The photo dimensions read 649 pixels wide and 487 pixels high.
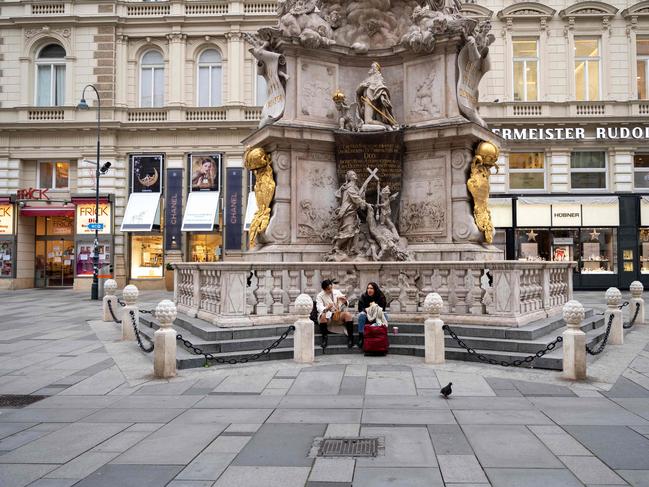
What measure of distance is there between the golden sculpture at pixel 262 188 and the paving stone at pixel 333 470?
8775 millimetres

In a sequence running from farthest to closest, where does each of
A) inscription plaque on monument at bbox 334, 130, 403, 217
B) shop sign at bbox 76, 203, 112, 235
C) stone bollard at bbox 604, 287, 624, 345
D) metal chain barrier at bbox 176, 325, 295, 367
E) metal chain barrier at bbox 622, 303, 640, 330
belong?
shop sign at bbox 76, 203, 112, 235 → metal chain barrier at bbox 622, 303, 640, 330 → inscription plaque on monument at bbox 334, 130, 403, 217 → stone bollard at bbox 604, 287, 624, 345 → metal chain barrier at bbox 176, 325, 295, 367

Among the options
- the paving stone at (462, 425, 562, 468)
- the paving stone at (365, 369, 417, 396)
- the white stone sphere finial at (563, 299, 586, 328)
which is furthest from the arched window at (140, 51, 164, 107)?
the paving stone at (462, 425, 562, 468)

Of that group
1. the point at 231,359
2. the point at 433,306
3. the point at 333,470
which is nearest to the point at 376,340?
the point at 433,306

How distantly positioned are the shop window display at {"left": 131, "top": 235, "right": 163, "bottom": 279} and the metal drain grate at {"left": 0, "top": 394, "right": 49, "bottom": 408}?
2610cm

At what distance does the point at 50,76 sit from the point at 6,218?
29.5ft

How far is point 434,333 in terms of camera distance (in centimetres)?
991

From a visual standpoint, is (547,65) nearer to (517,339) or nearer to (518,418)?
(517,339)

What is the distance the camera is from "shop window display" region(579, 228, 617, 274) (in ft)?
104

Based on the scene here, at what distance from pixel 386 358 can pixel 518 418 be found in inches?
149

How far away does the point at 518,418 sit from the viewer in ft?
22.6

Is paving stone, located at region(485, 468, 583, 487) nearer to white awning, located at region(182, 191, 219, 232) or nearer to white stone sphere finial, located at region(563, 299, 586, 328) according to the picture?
white stone sphere finial, located at region(563, 299, 586, 328)

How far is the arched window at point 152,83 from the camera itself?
115 feet

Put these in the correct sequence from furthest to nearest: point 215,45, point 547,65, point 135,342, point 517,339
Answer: point 215,45 < point 547,65 < point 135,342 < point 517,339

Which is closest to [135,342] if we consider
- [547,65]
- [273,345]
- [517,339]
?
[273,345]
